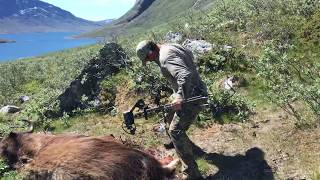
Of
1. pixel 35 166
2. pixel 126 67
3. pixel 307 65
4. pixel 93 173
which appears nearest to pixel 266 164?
pixel 93 173

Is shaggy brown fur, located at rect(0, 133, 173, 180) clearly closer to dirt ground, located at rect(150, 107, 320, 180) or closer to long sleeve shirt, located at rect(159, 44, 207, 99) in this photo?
long sleeve shirt, located at rect(159, 44, 207, 99)

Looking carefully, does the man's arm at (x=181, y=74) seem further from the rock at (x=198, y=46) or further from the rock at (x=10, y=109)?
the rock at (x=10, y=109)

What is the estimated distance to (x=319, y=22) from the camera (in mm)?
15656

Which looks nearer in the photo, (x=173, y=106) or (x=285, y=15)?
(x=173, y=106)

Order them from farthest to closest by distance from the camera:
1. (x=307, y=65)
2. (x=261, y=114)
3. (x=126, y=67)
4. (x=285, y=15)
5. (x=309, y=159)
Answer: (x=285, y=15) → (x=126, y=67) → (x=307, y=65) → (x=261, y=114) → (x=309, y=159)

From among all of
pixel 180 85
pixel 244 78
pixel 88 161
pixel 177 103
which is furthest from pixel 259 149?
pixel 244 78

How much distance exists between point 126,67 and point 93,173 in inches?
310

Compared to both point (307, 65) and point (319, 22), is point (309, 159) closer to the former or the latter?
point (307, 65)

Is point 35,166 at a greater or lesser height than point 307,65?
greater

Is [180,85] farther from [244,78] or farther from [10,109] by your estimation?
[10,109]

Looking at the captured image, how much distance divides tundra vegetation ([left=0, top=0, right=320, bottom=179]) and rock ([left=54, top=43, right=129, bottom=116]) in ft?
1.08

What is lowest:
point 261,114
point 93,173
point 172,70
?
point 261,114

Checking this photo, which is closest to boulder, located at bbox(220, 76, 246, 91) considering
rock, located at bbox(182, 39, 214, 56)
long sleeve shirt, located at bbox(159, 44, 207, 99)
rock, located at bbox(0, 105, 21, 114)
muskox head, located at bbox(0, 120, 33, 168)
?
rock, located at bbox(182, 39, 214, 56)

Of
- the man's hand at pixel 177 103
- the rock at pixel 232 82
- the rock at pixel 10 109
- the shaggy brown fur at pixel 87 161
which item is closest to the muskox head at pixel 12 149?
the shaggy brown fur at pixel 87 161
